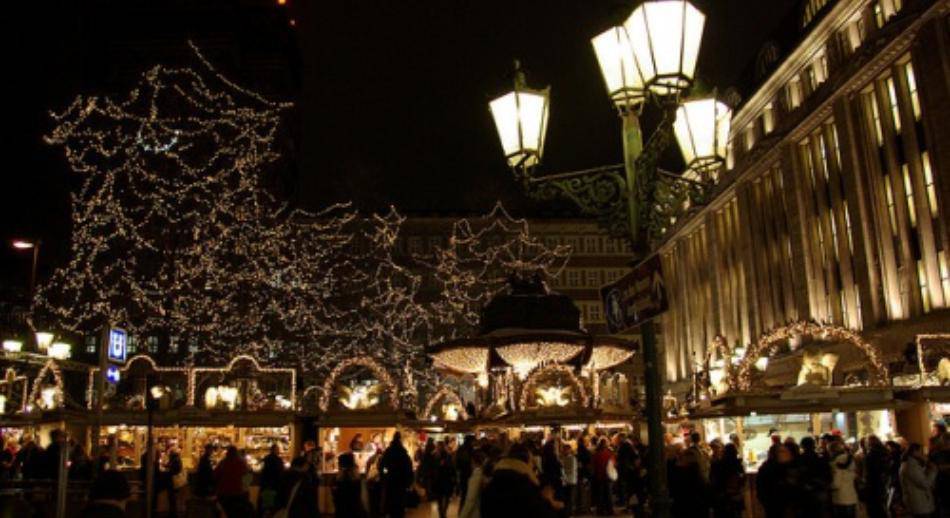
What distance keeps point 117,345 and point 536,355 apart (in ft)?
20.6

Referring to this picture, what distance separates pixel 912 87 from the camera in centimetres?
3275

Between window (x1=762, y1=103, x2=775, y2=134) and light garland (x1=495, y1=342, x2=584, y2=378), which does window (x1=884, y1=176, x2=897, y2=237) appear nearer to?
window (x1=762, y1=103, x2=775, y2=134)

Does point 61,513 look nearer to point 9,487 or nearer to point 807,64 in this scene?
point 9,487

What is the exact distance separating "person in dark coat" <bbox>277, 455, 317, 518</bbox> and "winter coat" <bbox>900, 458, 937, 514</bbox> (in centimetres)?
858

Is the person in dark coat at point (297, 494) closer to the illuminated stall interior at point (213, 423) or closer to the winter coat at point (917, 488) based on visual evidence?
the winter coat at point (917, 488)

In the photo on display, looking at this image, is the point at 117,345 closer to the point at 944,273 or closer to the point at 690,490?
the point at 690,490

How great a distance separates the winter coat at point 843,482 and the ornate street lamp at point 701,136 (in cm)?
728

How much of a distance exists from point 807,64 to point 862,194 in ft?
32.4

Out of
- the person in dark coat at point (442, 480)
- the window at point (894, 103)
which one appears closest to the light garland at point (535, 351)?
the person in dark coat at point (442, 480)

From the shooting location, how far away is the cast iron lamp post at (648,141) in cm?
628

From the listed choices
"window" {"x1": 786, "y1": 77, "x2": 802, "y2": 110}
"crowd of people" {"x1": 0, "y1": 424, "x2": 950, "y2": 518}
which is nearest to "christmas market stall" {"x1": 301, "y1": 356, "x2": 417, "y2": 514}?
"crowd of people" {"x1": 0, "y1": 424, "x2": 950, "y2": 518}

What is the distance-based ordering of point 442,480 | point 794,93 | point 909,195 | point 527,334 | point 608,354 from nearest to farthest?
point 527,334, point 608,354, point 442,480, point 909,195, point 794,93

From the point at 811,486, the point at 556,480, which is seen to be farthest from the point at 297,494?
the point at 556,480

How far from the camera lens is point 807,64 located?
42.7 metres
